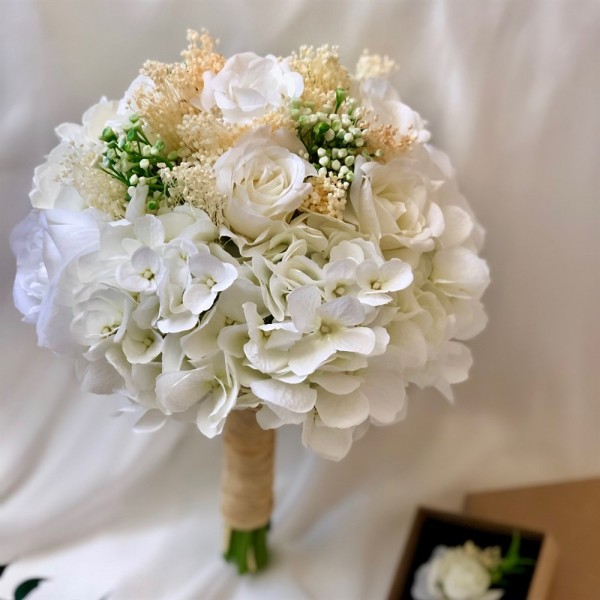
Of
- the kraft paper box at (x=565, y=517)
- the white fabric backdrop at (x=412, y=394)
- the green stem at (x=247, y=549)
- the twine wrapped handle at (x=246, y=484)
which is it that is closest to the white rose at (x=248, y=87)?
the white fabric backdrop at (x=412, y=394)

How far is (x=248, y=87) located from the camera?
751 millimetres

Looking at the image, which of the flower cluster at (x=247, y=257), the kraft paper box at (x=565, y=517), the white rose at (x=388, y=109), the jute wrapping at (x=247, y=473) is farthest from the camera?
the kraft paper box at (x=565, y=517)

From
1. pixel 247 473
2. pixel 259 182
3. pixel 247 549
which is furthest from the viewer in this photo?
pixel 247 549

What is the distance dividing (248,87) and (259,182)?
0.41ft

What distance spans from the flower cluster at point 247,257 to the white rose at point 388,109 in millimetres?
22

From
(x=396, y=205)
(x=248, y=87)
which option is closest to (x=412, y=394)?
(x=396, y=205)

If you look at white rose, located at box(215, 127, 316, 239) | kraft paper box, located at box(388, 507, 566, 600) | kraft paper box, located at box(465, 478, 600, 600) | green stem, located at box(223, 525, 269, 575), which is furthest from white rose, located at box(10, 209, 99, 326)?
kraft paper box, located at box(465, 478, 600, 600)

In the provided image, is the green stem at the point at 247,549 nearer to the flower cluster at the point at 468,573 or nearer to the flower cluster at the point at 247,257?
the flower cluster at the point at 468,573

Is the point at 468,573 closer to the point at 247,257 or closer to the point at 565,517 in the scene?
the point at 565,517

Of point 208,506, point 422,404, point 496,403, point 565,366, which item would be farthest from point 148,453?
point 565,366

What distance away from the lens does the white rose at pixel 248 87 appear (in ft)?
2.36

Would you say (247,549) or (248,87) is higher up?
(248,87)

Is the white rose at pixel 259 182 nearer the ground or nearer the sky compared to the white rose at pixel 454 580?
nearer the sky

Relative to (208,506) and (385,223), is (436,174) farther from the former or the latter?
(208,506)
